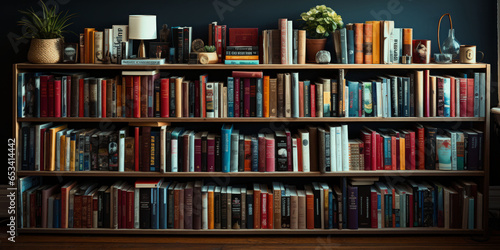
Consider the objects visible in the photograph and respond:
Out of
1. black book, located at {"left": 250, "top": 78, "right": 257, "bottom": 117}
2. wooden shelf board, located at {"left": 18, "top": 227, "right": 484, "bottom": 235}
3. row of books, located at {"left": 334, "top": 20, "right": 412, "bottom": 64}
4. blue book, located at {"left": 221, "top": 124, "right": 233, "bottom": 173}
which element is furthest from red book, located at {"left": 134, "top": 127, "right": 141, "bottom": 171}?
row of books, located at {"left": 334, "top": 20, "right": 412, "bottom": 64}

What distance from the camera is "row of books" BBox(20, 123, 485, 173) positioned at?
3.48 metres

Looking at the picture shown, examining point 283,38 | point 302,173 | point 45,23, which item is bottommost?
point 302,173

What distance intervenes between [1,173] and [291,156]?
2.16 meters

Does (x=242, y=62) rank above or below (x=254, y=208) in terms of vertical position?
above

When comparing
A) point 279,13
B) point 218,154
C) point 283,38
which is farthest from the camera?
point 279,13

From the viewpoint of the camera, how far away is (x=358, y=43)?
3.43 meters

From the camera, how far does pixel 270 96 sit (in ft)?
11.3

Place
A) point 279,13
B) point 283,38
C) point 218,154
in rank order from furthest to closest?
point 279,13 → point 218,154 → point 283,38

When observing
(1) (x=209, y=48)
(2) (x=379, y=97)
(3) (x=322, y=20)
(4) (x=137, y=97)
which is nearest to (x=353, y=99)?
(2) (x=379, y=97)

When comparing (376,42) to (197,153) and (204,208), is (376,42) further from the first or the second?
(204,208)

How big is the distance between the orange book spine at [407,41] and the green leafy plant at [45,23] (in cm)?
230

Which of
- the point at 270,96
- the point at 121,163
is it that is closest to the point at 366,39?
the point at 270,96

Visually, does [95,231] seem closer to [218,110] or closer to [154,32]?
[218,110]

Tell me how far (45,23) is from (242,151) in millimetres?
1562
